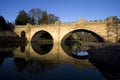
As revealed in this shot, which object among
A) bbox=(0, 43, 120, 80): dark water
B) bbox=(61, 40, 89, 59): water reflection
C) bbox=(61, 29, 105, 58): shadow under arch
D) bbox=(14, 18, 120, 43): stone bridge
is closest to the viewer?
bbox=(0, 43, 120, 80): dark water

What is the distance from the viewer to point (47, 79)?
14.9 m

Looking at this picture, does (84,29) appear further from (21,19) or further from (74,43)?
(21,19)

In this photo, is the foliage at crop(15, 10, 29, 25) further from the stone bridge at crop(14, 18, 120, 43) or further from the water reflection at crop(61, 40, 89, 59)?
the water reflection at crop(61, 40, 89, 59)

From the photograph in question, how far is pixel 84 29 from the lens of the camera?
2291 inches

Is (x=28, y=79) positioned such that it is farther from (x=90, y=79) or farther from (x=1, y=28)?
(x=1, y=28)

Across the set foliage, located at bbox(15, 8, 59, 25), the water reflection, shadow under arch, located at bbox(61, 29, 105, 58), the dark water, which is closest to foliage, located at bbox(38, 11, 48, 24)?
foliage, located at bbox(15, 8, 59, 25)

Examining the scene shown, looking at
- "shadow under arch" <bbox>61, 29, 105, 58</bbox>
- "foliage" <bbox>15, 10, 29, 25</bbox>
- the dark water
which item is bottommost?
the dark water

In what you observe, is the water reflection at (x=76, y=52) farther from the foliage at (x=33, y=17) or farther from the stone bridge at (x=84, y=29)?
the foliage at (x=33, y=17)

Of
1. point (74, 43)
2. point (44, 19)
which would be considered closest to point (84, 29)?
point (74, 43)

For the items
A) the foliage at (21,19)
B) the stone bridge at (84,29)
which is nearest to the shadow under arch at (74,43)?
the stone bridge at (84,29)

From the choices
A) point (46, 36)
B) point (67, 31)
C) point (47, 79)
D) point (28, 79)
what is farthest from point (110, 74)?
point (46, 36)

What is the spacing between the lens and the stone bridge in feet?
168

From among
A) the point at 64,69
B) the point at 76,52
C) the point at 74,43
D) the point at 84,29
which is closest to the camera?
the point at 64,69

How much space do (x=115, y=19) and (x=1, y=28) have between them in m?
46.5
